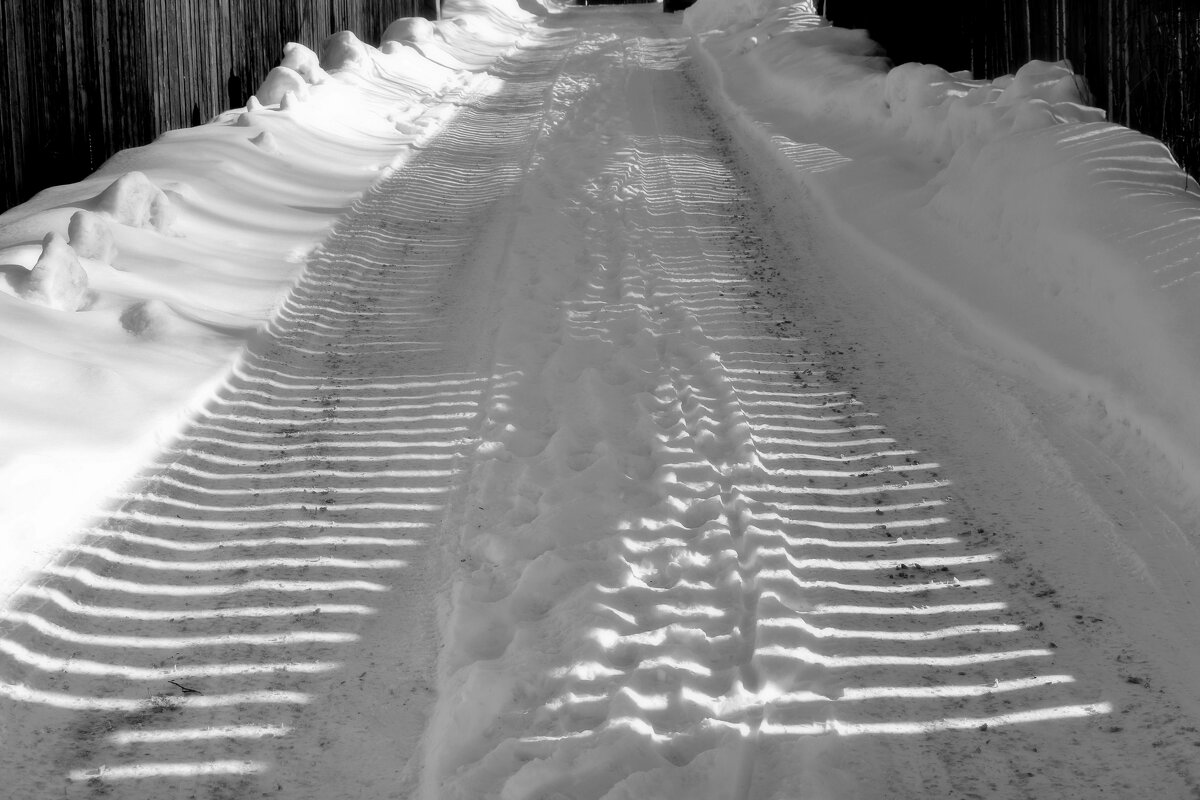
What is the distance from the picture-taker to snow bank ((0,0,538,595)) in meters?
3.95

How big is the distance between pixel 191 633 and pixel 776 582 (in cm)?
177

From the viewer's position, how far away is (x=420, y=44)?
49.8 ft

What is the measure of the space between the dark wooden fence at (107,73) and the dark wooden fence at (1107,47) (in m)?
6.55

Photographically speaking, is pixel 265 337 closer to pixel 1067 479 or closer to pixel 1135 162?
pixel 1067 479

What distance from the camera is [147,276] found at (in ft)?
19.0

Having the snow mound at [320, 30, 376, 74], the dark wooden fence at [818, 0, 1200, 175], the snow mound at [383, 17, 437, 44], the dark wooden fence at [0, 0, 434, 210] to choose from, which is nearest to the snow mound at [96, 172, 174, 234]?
the dark wooden fence at [0, 0, 434, 210]

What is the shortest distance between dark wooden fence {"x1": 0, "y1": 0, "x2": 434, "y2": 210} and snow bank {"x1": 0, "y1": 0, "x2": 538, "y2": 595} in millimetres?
215

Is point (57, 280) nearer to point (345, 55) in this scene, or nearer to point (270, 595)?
point (270, 595)

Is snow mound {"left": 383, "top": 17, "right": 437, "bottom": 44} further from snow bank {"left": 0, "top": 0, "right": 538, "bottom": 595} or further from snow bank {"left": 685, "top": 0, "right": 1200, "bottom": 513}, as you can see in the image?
snow bank {"left": 685, "top": 0, "right": 1200, "bottom": 513}

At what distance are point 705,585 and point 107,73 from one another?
6397mm

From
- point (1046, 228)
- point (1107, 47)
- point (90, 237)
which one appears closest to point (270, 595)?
point (90, 237)

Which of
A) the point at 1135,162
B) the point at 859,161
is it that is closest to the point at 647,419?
the point at 1135,162

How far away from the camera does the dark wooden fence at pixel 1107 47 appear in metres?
5.90

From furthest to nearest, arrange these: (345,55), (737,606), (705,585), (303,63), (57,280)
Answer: (345,55) < (303,63) < (57,280) < (705,585) < (737,606)
